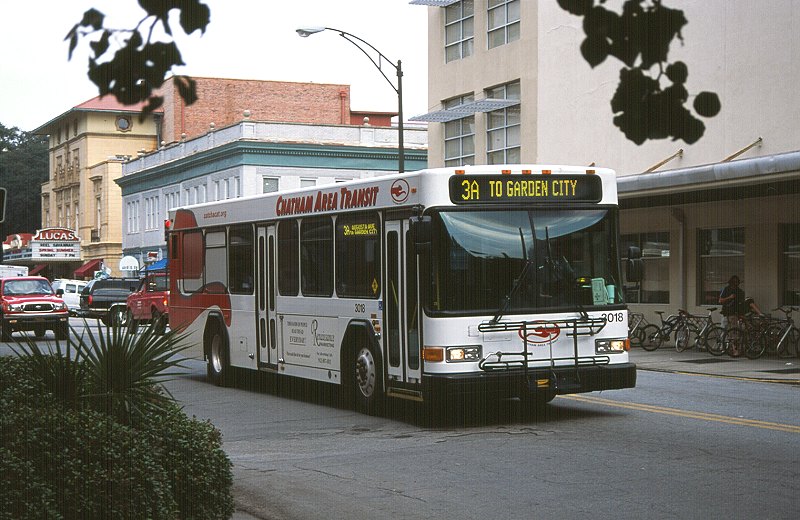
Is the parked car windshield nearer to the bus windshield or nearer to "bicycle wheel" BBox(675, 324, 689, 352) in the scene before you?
"bicycle wheel" BBox(675, 324, 689, 352)

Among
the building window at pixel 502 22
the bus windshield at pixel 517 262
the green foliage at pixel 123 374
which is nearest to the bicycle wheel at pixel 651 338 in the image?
the building window at pixel 502 22

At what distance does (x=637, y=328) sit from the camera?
2861 centimetres

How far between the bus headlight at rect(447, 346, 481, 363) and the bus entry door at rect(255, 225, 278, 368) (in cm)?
473

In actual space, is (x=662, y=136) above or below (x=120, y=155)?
below

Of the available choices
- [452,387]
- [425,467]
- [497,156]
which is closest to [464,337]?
[452,387]

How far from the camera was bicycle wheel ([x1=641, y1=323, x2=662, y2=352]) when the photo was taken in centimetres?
2773

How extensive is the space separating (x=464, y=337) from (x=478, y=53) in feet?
82.5

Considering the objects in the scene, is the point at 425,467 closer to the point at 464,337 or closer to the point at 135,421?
the point at 464,337

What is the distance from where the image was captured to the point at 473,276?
1297 centimetres

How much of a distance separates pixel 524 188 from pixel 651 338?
51.7 feet

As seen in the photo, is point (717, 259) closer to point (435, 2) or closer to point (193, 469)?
point (435, 2)

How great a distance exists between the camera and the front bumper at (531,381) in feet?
41.8

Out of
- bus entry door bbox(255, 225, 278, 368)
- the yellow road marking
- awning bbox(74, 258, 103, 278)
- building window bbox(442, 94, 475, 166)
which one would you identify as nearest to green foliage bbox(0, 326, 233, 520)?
the yellow road marking

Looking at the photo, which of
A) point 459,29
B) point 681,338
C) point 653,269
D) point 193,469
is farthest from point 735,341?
point 193,469
